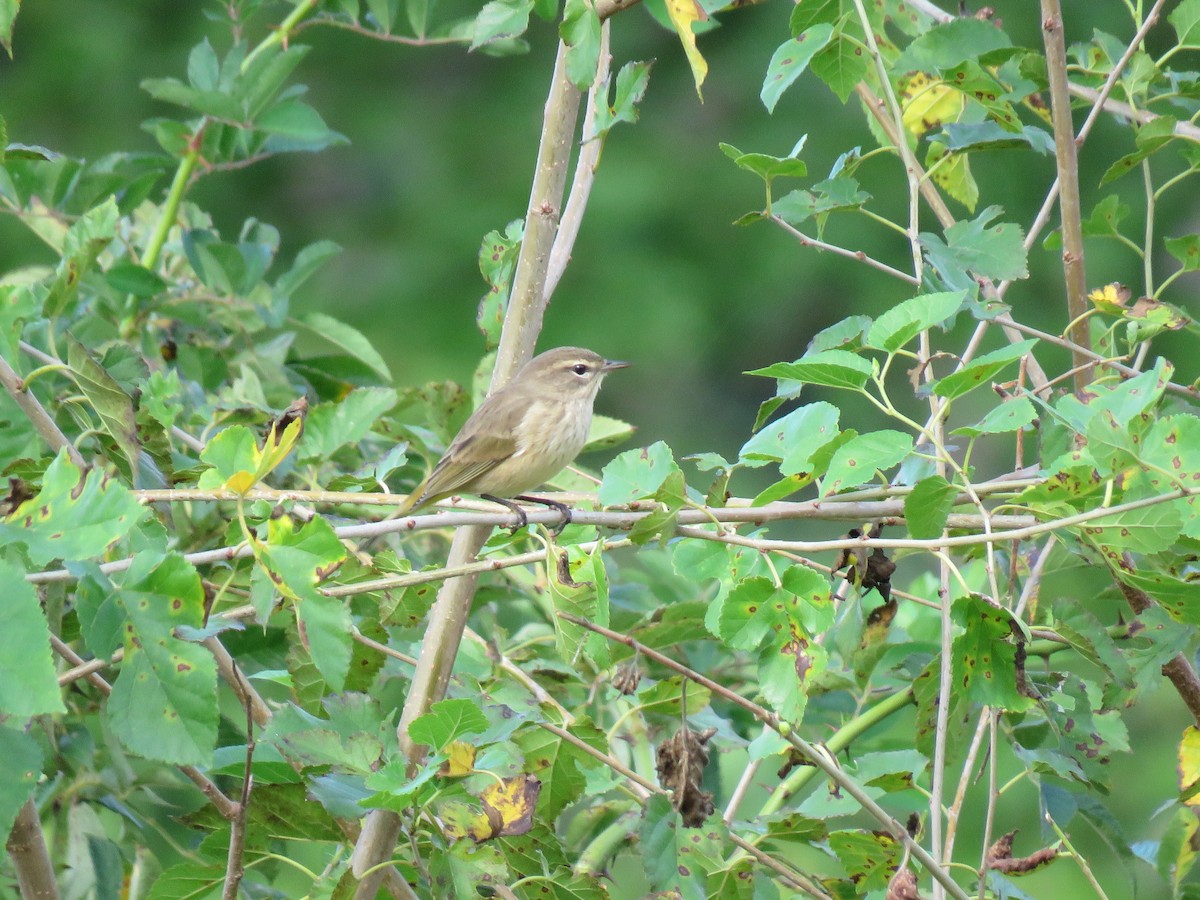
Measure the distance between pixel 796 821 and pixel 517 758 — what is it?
0.46m

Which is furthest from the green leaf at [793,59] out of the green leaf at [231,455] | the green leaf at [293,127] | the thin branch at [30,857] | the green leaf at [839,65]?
the thin branch at [30,857]

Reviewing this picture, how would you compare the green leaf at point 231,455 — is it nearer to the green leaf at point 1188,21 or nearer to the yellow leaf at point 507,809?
the yellow leaf at point 507,809

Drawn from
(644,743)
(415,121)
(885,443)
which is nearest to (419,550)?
(644,743)

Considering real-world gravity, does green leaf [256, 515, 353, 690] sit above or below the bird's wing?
above

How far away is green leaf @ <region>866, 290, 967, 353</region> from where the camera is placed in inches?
62.4

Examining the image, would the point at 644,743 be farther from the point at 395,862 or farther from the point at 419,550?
the point at 395,862

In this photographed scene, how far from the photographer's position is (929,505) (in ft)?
4.99

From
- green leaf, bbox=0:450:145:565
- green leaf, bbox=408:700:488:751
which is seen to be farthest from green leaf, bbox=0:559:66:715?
green leaf, bbox=408:700:488:751

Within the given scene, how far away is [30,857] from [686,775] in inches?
33.0

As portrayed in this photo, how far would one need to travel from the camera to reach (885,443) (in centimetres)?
155

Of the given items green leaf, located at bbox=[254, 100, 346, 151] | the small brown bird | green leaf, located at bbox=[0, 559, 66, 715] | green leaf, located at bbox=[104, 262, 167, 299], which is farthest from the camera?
the small brown bird

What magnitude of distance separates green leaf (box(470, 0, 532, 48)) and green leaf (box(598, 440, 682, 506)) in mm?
613

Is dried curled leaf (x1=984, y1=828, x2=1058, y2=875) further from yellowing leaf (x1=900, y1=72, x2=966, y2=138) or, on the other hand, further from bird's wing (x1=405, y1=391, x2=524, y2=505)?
yellowing leaf (x1=900, y1=72, x2=966, y2=138)

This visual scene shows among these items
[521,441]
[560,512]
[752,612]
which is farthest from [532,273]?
[521,441]
